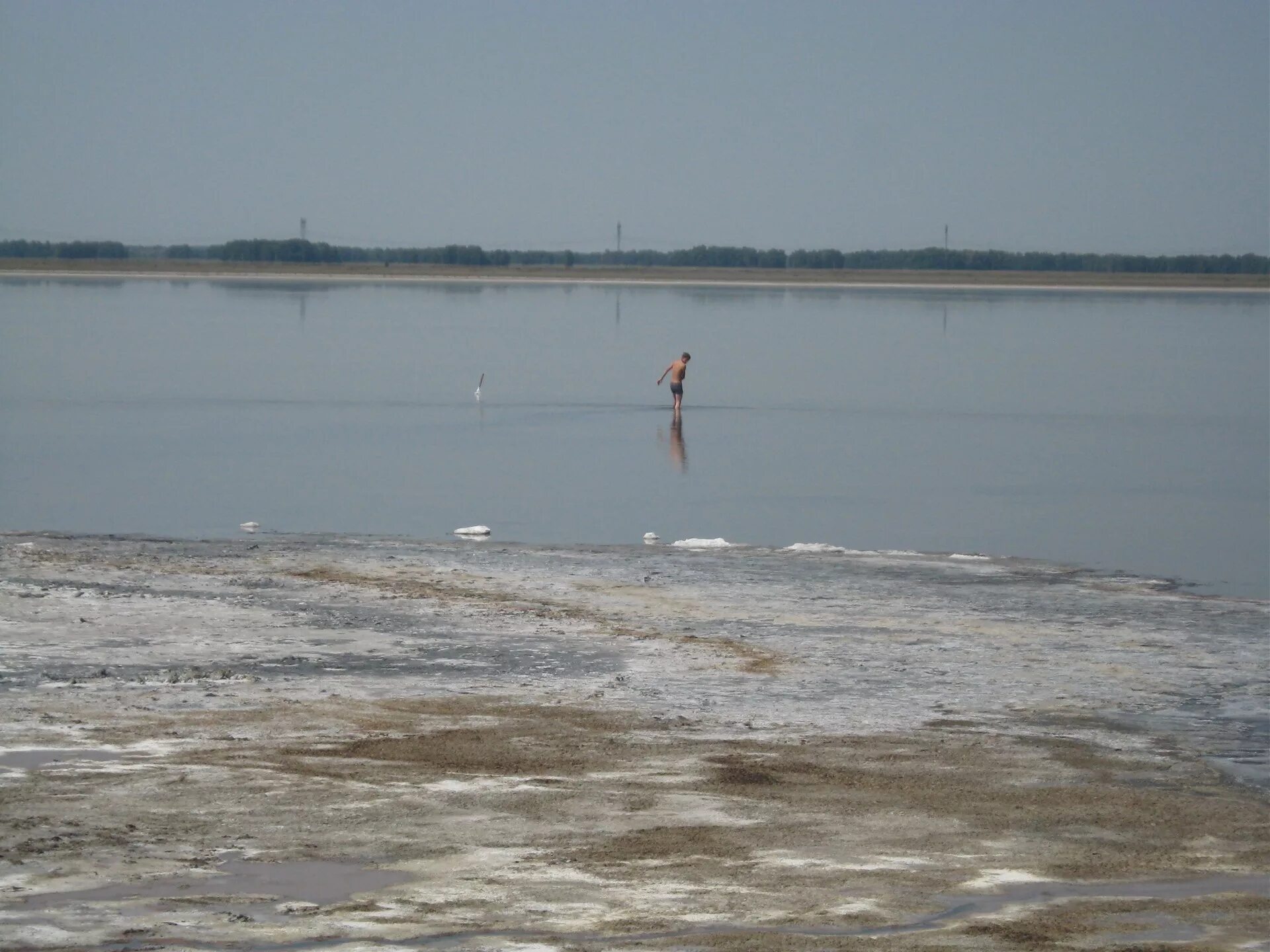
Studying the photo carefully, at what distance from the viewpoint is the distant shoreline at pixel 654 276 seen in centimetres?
13788

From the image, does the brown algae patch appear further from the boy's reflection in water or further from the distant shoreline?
the distant shoreline

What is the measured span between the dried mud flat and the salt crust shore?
11736 cm

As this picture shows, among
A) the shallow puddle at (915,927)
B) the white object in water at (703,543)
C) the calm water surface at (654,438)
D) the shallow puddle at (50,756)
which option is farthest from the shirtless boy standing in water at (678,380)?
the shallow puddle at (915,927)

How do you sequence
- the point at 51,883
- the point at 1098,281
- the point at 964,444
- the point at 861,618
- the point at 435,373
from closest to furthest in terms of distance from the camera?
the point at 51,883 < the point at 861,618 < the point at 964,444 < the point at 435,373 < the point at 1098,281

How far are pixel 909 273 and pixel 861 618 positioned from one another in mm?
168272

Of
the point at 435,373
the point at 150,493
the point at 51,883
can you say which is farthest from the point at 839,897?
the point at 435,373

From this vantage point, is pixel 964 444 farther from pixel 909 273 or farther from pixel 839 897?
pixel 909 273

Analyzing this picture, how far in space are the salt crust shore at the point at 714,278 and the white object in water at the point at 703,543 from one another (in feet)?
371

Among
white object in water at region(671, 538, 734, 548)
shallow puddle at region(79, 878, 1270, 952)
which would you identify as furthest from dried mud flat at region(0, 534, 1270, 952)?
white object in water at region(671, 538, 734, 548)

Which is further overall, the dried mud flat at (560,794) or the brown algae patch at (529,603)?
the brown algae patch at (529,603)

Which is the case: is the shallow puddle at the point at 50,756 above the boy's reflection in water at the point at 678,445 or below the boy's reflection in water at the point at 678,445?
below

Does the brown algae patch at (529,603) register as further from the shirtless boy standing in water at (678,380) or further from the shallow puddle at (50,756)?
the shirtless boy standing in water at (678,380)

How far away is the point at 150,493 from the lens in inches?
800

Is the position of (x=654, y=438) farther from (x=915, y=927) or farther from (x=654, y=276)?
(x=654, y=276)
